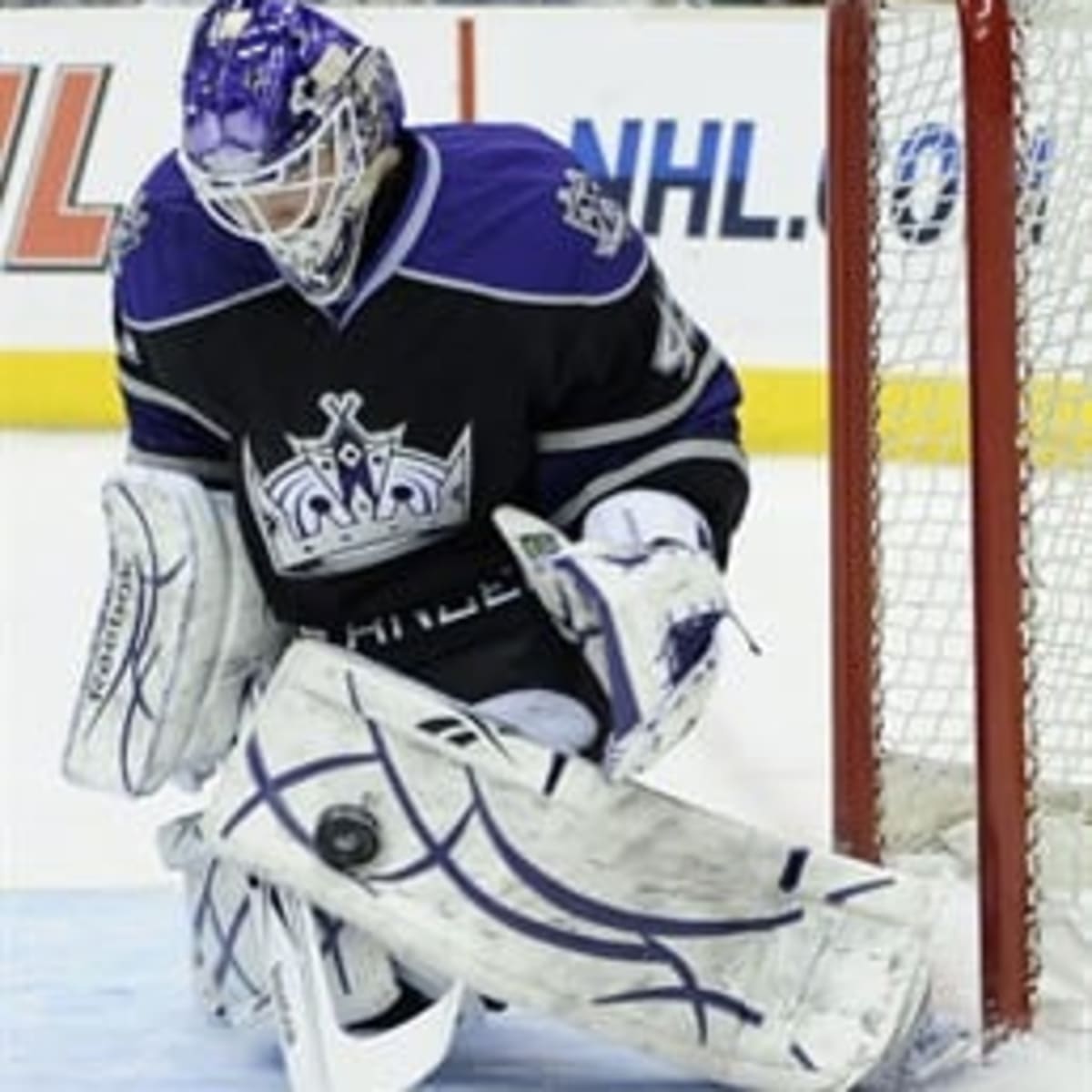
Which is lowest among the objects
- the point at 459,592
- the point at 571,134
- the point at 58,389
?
the point at 58,389

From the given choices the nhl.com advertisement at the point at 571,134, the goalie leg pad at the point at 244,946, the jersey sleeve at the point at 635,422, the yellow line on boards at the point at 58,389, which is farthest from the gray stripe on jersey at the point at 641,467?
the yellow line on boards at the point at 58,389

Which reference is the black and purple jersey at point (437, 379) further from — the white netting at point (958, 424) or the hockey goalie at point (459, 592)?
the white netting at point (958, 424)

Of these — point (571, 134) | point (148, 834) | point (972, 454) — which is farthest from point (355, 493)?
point (571, 134)

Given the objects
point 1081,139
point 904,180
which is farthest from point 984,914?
point 904,180

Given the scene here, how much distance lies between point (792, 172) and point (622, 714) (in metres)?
2.54

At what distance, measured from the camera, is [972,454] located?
1.83 metres

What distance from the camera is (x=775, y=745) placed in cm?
271

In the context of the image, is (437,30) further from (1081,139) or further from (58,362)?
(1081,139)

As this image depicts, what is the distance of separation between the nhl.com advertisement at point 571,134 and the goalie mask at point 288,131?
2389 millimetres

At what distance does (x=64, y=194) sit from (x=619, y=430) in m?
2.55

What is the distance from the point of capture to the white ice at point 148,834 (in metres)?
1.83

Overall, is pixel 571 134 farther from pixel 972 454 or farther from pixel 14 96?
pixel 972 454

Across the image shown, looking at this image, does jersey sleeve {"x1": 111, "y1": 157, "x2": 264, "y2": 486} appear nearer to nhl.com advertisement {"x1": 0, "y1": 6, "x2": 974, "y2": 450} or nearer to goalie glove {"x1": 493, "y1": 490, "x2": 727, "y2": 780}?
goalie glove {"x1": 493, "y1": 490, "x2": 727, "y2": 780}

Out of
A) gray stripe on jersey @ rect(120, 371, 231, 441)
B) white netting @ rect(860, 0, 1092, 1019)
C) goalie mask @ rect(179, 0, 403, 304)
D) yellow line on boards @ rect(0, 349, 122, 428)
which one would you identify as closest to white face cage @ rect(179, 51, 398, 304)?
goalie mask @ rect(179, 0, 403, 304)
